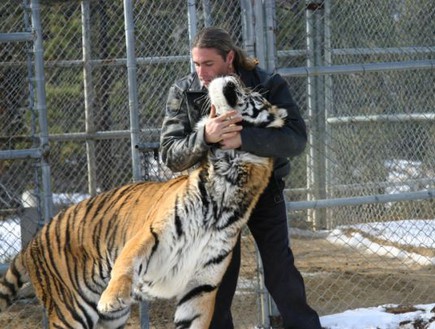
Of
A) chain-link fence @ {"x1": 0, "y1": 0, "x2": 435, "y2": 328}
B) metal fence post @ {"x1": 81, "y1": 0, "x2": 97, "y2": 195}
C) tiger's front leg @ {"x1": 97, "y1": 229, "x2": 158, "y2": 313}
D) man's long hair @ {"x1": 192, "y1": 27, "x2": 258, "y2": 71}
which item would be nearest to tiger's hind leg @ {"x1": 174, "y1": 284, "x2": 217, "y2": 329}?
tiger's front leg @ {"x1": 97, "y1": 229, "x2": 158, "y2": 313}

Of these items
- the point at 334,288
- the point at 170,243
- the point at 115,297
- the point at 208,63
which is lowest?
the point at 334,288

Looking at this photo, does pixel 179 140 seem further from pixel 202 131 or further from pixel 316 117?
pixel 316 117

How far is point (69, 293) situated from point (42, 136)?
1.04 meters

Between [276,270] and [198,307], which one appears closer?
[198,307]

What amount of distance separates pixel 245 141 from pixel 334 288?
3.23m

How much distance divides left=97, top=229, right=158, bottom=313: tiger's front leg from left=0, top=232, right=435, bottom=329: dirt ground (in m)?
1.89

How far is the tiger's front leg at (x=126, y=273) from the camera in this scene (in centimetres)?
369

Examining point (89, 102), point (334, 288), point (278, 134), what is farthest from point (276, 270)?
point (89, 102)

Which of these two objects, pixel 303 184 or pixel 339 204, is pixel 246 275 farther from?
pixel 303 184

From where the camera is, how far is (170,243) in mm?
4125

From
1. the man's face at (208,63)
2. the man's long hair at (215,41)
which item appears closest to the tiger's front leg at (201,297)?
the man's face at (208,63)

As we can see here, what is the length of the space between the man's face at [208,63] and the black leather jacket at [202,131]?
107mm

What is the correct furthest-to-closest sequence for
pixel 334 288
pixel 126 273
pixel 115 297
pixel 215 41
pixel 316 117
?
pixel 316 117, pixel 334 288, pixel 215 41, pixel 126 273, pixel 115 297

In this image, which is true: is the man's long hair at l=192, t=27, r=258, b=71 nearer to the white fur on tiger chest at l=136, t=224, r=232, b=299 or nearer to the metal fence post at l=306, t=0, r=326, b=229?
the white fur on tiger chest at l=136, t=224, r=232, b=299
